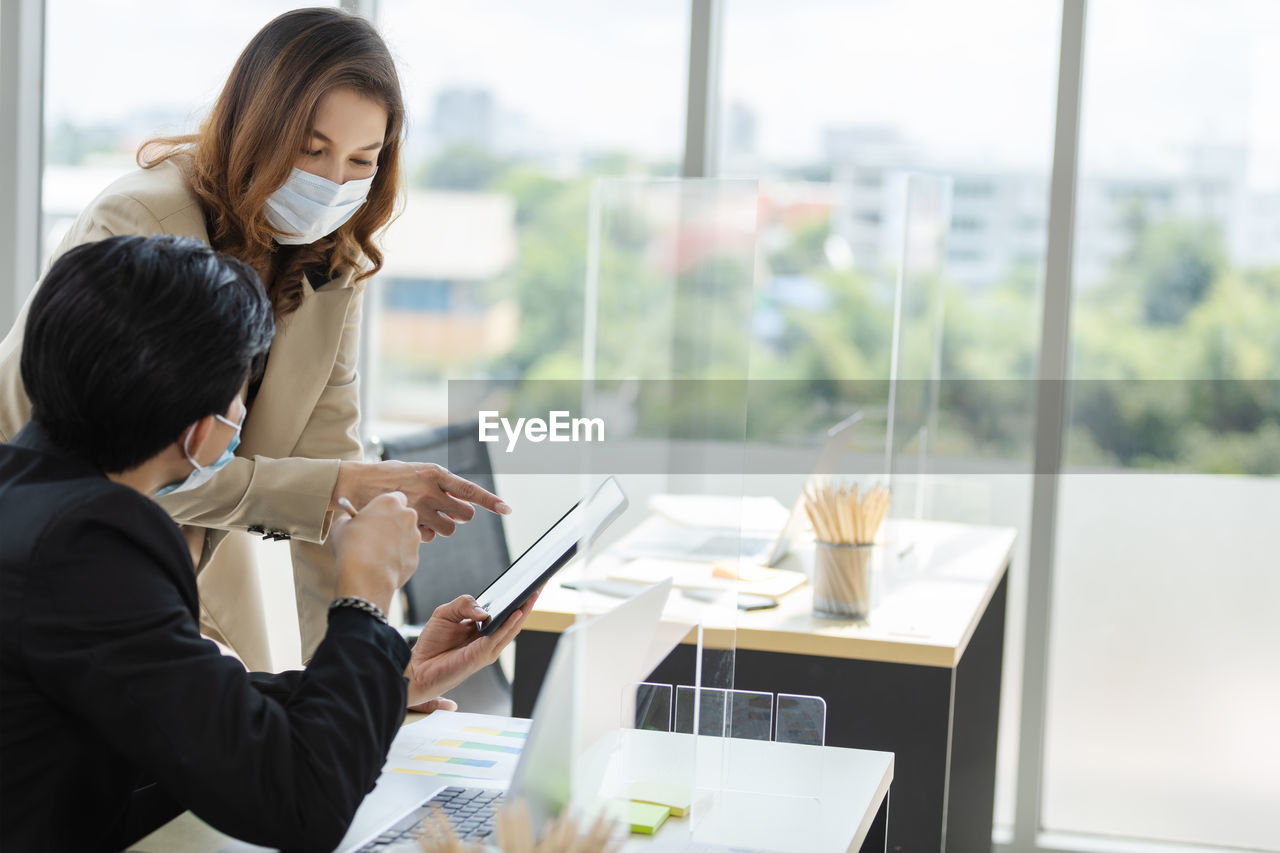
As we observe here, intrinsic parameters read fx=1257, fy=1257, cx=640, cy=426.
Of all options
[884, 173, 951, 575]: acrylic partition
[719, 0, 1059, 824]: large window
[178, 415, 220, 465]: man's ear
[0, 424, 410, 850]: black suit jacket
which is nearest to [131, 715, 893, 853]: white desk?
[0, 424, 410, 850]: black suit jacket

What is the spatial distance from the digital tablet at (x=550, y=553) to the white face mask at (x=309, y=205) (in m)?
0.57

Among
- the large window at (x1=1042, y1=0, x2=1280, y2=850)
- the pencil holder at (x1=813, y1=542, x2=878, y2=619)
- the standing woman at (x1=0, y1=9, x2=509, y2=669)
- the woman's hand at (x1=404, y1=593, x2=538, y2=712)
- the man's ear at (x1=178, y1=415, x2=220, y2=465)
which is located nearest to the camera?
the man's ear at (x1=178, y1=415, x2=220, y2=465)

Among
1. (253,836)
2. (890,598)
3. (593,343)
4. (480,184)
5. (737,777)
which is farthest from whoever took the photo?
(480,184)

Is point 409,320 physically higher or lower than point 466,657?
higher

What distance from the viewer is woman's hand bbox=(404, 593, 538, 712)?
1.45 meters

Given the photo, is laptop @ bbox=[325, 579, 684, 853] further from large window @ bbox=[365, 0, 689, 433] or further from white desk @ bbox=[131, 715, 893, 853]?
large window @ bbox=[365, 0, 689, 433]

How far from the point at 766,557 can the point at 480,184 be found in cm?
142

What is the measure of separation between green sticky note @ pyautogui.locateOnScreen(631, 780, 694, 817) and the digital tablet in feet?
0.73

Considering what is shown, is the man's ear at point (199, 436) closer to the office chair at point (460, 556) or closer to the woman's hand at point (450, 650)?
the woman's hand at point (450, 650)

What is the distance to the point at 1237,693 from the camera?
3.05 meters

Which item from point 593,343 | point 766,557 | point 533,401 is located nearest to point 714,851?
point 766,557

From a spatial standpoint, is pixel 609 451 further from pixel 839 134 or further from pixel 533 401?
pixel 839 134

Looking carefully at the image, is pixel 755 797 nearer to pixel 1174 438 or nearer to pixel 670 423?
pixel 670 423

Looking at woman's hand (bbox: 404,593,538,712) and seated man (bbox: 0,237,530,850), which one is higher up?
seated man (bbox: 0,237,530,850)
